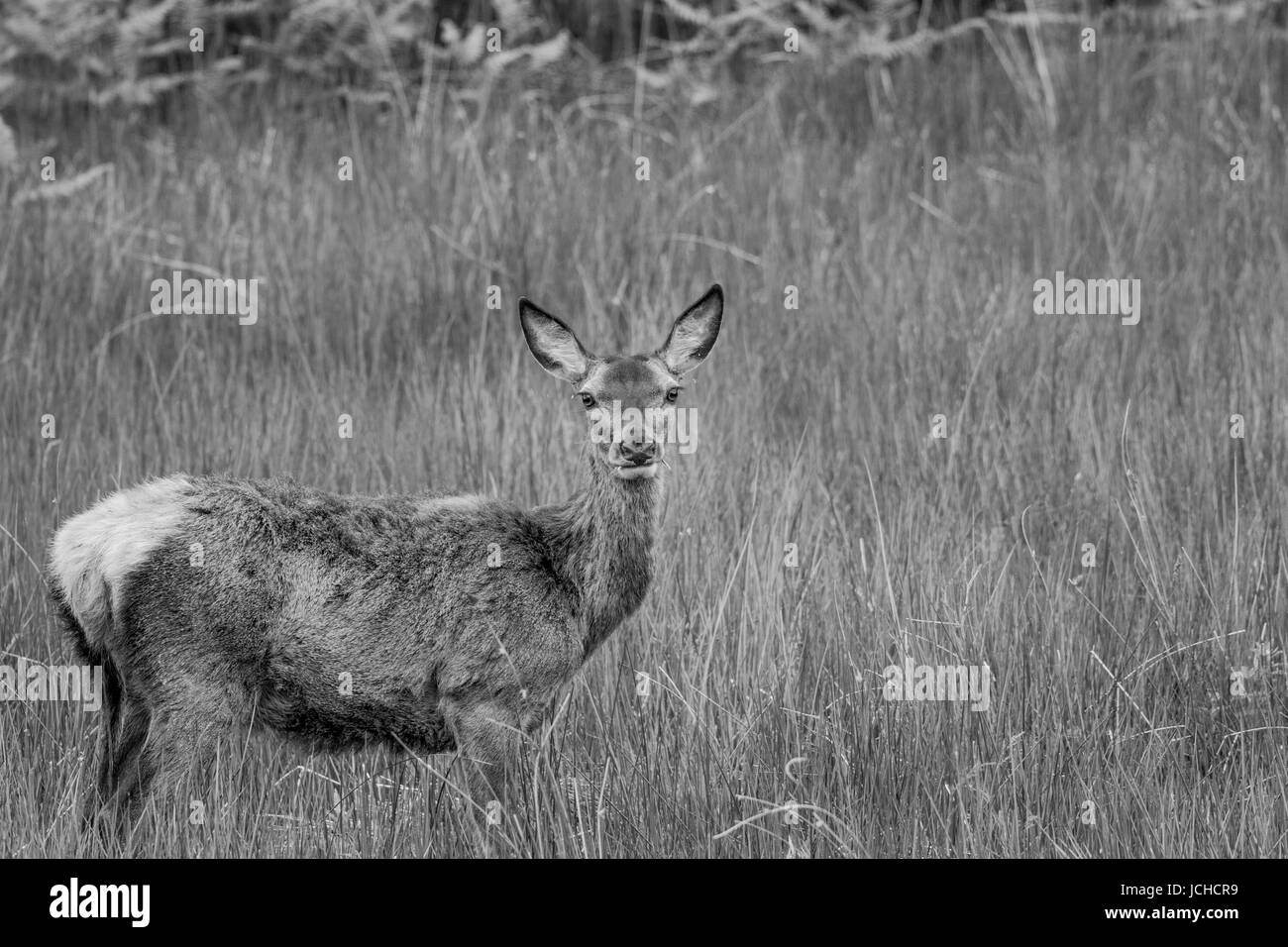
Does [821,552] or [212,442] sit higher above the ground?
[212,442]

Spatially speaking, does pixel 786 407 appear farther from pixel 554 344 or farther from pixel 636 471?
pixel 636 471

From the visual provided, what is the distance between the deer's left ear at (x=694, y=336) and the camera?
236 inches

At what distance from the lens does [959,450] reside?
773cm

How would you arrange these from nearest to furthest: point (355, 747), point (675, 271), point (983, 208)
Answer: point (355, 747), point (675, 271), point (983, 208)

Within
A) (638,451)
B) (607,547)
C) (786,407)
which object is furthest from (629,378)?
(786,407)

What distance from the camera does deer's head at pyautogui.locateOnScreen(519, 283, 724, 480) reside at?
5.64 meters

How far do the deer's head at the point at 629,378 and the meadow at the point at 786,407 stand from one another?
788mm

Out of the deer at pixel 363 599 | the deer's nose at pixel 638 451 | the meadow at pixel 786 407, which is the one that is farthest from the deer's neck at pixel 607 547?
the deer's nose at pixel 638 451

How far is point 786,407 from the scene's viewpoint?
8422mm

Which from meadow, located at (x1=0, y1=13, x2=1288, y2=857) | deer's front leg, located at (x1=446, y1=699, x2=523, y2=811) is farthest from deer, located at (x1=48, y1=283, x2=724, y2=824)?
meadow, located at (x1=0, y1=13, x2=1288, y2=857)

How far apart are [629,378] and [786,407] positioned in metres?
2.82

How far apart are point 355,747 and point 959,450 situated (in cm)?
338
